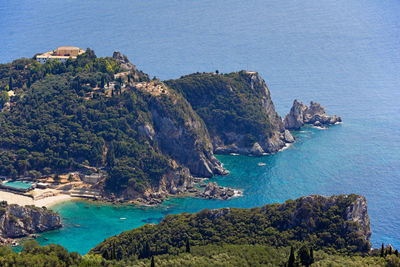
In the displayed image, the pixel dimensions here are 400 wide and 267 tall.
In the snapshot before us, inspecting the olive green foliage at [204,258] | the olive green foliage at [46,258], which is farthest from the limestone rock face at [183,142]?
the olive green foliage at [46,258]

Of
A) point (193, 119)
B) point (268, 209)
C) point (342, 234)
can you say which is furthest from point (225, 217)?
point (193, 119)

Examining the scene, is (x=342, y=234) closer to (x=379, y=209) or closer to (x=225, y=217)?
(x=225, y=217)

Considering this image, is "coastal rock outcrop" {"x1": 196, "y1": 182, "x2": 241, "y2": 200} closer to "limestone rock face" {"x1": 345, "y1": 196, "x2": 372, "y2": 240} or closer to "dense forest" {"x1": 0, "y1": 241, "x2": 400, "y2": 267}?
"dense forest" {"x1": 0, "y1": 241, "x2": 400, "y2": 267}

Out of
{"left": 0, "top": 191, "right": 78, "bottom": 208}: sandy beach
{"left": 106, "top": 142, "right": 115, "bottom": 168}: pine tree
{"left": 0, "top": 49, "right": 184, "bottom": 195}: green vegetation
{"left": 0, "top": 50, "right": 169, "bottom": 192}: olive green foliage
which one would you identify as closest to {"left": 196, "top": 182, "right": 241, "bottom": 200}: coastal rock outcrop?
{"left": 0, "top": 49, "right": 184, "bottom": 195}: green vegetation

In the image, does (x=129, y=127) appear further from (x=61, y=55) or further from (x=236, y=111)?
(x=61, y=55)

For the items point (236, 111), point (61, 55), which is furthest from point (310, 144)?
point (61, 55)

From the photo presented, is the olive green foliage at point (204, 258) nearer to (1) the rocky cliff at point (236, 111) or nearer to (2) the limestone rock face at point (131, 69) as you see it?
(1) the rocky cliff at point (236, 111)

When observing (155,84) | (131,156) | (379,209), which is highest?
(155,84)
